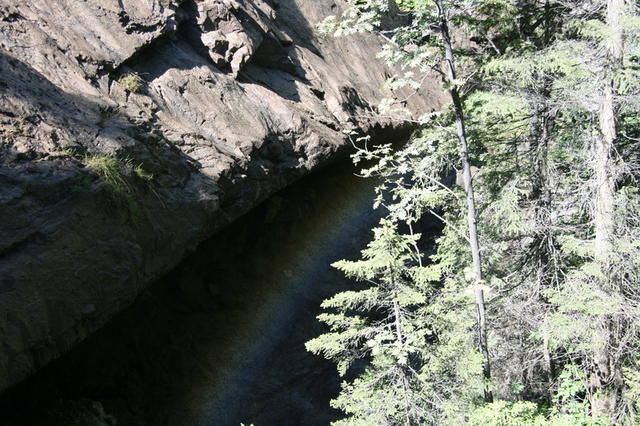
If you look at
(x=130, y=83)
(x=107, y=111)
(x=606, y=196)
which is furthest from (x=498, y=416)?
(x=130, y=83)

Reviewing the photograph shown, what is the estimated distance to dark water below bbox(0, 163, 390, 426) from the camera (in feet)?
25.5

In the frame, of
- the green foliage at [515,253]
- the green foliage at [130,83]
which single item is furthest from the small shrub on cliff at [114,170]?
the green foliage at [515,253]

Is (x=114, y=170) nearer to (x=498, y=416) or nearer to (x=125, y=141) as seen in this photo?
(x=125, y=141)

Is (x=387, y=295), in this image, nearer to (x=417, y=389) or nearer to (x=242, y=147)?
(x=417, y=389)

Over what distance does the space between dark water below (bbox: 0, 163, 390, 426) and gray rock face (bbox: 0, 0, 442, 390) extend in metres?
1.92

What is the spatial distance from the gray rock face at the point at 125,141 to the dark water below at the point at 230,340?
6.29 ft

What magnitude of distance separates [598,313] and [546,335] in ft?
3.30

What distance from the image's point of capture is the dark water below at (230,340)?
7.76 meters

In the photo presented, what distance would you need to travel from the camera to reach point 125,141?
598 cm

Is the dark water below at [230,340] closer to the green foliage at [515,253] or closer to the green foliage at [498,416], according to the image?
the green foliage at [515,253]

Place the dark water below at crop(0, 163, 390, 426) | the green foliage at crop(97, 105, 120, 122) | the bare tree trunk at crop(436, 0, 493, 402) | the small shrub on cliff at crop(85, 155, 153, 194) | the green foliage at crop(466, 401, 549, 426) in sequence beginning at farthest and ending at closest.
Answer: the dark water below at crop(0, 163, 390, 426)
the green foliage at crop(97, 105, 120, 122)
the bare tree trunk at crop(436, 0, 493, 402)
the small shrub on cliff at crop(85, 155, 153, 194)
the green foliage at crop(466, 401, 549, 426)

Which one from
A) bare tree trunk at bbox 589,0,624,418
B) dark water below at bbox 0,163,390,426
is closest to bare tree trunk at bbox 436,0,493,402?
bare tree trunk at bbox 589,0,624,418

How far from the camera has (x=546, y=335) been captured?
6898mm

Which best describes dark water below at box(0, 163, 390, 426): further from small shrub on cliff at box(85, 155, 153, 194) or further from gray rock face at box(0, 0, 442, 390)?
small shrub on cliff at box(85, 155, 153, 194)
